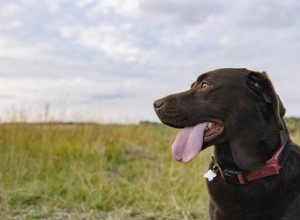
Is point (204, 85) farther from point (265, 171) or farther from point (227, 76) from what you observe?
point (265, 171)

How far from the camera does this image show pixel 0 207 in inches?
244

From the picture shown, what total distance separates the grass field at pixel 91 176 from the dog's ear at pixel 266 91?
8.57 ft

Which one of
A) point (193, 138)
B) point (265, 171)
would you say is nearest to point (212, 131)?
point (193, 138)

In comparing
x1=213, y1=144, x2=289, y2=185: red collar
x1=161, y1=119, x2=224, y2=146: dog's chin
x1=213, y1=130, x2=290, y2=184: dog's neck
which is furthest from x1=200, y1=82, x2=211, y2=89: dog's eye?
x1=213, y1=144, x2=289, y2=185: red collar

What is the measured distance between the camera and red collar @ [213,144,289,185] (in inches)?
137

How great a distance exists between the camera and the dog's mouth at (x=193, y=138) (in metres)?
3.50

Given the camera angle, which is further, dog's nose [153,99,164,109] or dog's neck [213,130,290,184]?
dog's nose [153,99,164,109]

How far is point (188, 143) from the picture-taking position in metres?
3.55

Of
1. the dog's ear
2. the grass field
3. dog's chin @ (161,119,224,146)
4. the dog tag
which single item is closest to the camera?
the dog's ear

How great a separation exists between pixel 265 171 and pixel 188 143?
0.50 m

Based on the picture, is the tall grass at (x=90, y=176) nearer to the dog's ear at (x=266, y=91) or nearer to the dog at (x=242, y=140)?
the dog at (x=242, y=140)

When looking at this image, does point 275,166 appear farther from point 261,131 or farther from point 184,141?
point 184,141

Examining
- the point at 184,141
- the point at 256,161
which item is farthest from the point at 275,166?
the point at 184,141

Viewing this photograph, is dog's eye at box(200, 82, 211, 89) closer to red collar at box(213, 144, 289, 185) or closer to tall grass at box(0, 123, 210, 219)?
red collar at box(213, 144, 289, 185)
